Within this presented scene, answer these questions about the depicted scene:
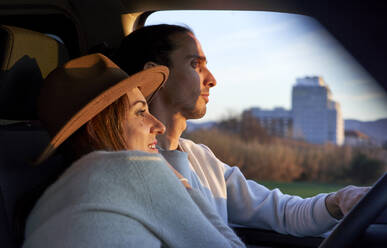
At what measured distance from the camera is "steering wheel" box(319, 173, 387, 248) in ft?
3.50

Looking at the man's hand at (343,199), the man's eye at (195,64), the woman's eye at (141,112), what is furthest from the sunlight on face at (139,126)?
the man's hand at (343,199)

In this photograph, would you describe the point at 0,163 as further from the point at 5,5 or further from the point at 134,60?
the point at 5,5

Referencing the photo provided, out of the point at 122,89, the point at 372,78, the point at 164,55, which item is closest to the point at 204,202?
the point at 122,89

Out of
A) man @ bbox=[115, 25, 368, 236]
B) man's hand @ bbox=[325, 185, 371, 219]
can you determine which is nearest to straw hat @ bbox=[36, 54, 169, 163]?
man @ bbox=[115, 25, 368, 236]

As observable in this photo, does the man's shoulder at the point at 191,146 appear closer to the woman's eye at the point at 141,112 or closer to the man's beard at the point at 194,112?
the man's beard at the point at 194,112

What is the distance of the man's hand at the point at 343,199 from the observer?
5.44ft

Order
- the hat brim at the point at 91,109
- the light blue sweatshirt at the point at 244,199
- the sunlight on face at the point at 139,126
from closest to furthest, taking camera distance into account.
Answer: the hat brim at the point at 91,109 < the sunlight on face at the point at 139,126 < the light blue sweatshirt at the point at 244,199

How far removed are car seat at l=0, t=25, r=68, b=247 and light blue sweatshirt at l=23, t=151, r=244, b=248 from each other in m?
0.19

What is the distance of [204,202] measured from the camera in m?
1.38

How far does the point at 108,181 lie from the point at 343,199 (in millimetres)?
1022

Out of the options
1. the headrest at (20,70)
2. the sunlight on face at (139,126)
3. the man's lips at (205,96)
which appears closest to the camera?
the sunlight on face at (139,126)

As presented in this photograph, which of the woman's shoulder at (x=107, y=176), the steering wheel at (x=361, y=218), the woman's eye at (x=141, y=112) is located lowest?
the steering wheel at (x=361, y=218)

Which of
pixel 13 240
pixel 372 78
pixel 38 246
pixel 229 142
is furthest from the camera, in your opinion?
pixel 229 142

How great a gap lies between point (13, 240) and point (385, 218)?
104 cm
